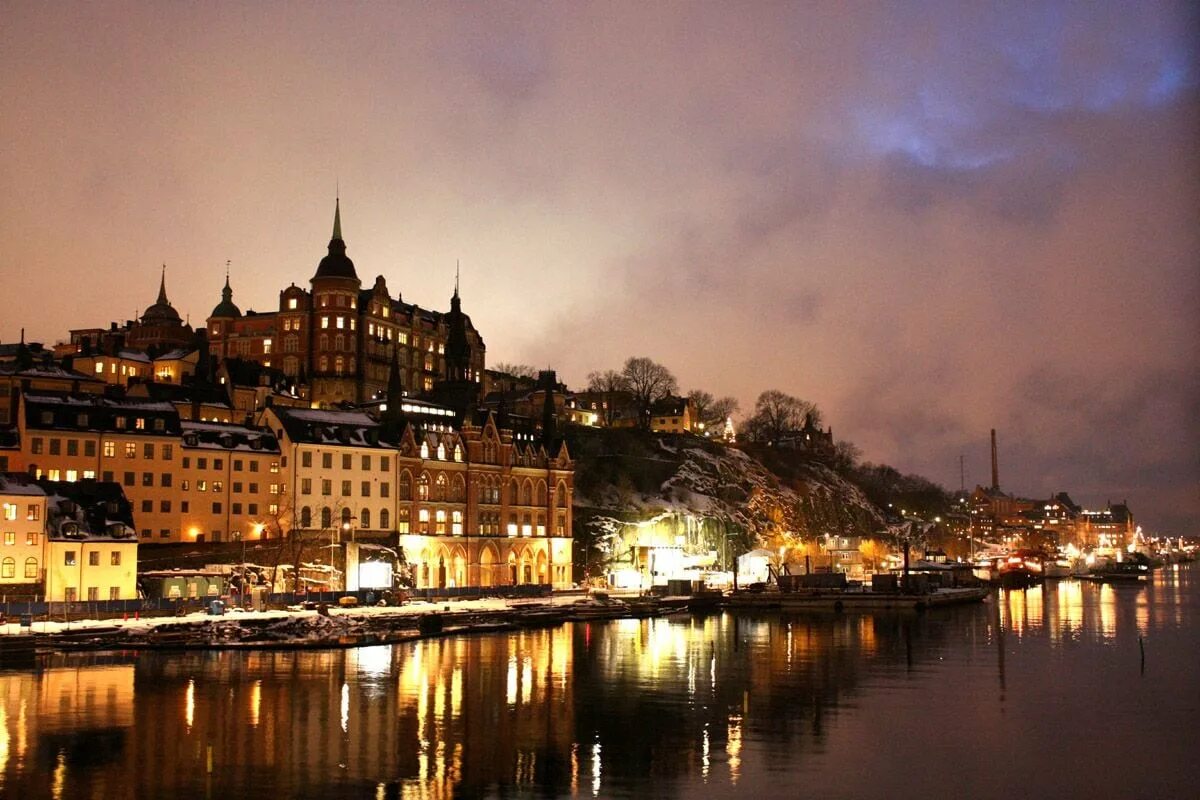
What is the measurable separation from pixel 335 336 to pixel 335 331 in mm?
824

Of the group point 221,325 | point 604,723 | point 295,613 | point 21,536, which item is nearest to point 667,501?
point 221,325

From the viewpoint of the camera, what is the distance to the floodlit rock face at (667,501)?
506ft

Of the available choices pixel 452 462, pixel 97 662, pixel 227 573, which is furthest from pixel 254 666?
pixel 452 462

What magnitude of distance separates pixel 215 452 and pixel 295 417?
32.4ft

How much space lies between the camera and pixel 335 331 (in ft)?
534

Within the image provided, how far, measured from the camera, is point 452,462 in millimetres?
125688

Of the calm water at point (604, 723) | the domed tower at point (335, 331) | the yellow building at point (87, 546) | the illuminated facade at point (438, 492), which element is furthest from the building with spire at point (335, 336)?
the calm water at point (604, 723)

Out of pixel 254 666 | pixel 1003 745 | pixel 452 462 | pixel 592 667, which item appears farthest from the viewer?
pixel 452 462

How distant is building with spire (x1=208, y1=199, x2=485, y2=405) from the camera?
160 meters

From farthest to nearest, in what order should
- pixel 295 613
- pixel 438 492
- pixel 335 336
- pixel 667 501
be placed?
pixel 667 501 → pixel 335 336 → pixel 438 492 → pixel 295 613

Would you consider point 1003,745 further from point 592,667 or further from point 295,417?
point 295,417

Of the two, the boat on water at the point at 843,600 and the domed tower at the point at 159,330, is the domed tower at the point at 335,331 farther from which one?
the boat on water at the point at 843,600

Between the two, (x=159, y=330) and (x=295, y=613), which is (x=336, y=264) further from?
(x=295, y=613)

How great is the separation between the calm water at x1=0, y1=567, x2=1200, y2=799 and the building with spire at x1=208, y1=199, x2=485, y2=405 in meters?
88.6
